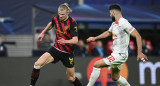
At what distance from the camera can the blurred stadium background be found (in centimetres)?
1234

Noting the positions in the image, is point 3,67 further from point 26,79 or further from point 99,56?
point 99,56

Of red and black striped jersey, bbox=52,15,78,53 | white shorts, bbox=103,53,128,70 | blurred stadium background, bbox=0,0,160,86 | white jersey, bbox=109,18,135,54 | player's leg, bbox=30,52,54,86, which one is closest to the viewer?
white jersey, bbox=109,18,135,54

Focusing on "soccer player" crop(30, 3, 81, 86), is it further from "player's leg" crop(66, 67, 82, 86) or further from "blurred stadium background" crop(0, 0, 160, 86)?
"blurred stadium background" crop(0, 0, 160, 86)

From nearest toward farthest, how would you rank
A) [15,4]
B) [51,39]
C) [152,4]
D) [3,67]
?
[3,67], [51,39], [15,4], [152,4]

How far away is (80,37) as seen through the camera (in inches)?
679

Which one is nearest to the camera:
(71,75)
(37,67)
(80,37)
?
(37,67)

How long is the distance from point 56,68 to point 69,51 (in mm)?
2925

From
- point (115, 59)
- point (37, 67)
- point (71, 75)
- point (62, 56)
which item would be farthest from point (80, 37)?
point (115, 59)

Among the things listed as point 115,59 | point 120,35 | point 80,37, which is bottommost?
point 115,59

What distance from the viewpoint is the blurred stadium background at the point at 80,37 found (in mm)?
12336

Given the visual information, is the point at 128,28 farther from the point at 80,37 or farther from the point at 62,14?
the point at 80,37

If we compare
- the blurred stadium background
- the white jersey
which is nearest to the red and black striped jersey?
the white jersey

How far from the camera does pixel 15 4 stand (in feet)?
62.6

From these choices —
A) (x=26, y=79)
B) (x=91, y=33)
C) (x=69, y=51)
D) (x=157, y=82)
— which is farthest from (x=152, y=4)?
(x=69, y=51)
